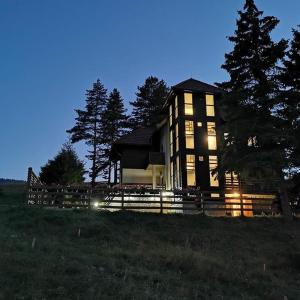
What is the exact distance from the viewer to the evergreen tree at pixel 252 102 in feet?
59.6

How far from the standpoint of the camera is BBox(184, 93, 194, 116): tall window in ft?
99.3

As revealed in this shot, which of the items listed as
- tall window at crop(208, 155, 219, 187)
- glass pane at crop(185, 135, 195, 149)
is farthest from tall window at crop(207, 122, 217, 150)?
glass pane at crop(185, 135, 195, 149)

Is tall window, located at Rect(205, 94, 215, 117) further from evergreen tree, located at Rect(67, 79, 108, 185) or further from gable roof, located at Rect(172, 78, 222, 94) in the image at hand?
evergreen tree, located at Rect(67, 79, 108, 185)

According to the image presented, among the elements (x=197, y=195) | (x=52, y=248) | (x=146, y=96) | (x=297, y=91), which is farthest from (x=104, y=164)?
(x=52, y=248)

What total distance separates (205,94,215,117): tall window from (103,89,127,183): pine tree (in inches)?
949

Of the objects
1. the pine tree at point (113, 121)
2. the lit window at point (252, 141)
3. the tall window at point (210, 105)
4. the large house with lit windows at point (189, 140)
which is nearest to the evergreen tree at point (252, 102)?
the lit window at point (252, 141)

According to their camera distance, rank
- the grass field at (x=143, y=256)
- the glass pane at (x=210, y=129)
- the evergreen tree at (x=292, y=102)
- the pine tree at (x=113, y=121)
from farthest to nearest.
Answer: the pine tree at (x=113, y=121)
the glass pane at (x=210, y=129)
the evergreen tree at (x=292, y=102)
the grass field at (x=143, y=256)

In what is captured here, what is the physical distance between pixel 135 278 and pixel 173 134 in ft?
76.5

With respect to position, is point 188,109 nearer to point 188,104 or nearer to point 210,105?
point 188,104

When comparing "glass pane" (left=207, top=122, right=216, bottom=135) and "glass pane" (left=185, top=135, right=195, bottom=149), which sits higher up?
"glass pane" (left=207, top=122, right=216, bottom=135)

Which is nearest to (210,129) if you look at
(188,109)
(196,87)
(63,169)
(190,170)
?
(188,109)

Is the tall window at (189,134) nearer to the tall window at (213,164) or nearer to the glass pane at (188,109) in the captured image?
the glass pane at (188,109)

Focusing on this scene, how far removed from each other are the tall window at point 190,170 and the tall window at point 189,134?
914 millimetres

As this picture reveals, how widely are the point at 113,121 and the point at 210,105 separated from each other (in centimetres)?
2680
